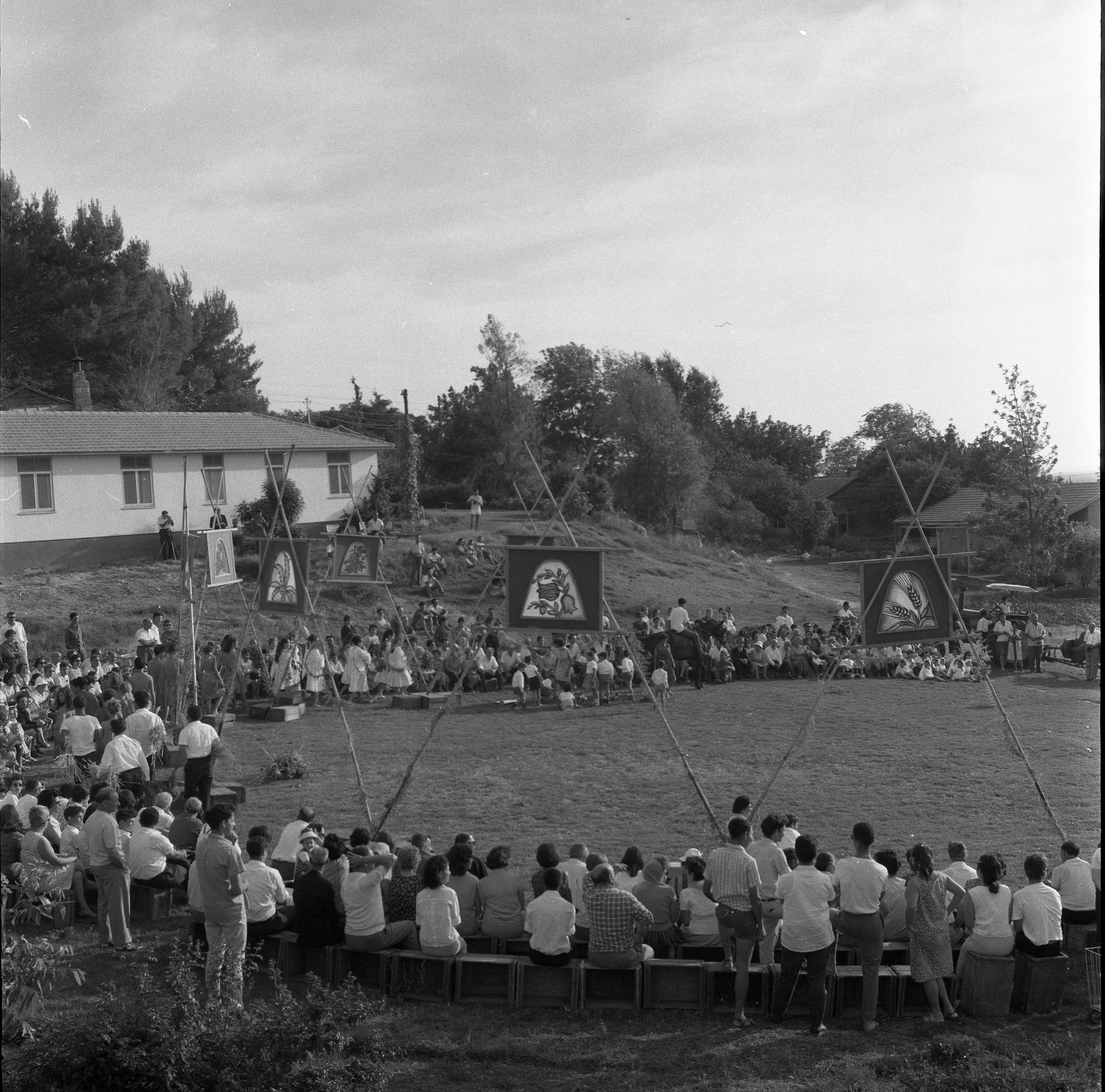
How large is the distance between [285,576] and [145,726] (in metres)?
2.81

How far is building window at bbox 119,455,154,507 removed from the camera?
3341 cm

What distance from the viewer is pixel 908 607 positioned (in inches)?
501

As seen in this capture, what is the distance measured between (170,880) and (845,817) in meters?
7.85

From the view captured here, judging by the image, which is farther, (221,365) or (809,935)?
(221,365)

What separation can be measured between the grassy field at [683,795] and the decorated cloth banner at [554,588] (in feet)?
8.49

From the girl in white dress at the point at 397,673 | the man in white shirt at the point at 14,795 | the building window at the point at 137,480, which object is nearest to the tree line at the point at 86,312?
the building window at the point at 137,480

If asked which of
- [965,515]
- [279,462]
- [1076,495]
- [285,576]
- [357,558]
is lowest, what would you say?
[285,576]

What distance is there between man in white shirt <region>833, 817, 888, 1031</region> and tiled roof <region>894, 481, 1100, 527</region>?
3047 cm

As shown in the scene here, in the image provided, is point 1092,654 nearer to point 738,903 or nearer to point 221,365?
point 738,903

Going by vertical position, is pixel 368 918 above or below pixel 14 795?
below

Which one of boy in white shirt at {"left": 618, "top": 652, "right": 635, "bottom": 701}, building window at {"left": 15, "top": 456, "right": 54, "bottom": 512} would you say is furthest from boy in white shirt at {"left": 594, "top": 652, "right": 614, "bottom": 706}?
building window at {"left": 15, "top": 456, "right": 54, "bottom": 512}

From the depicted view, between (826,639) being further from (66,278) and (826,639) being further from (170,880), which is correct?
(66,278)

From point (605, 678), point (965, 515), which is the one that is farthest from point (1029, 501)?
point (605, 678)

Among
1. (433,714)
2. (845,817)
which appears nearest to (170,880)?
(845,817)
